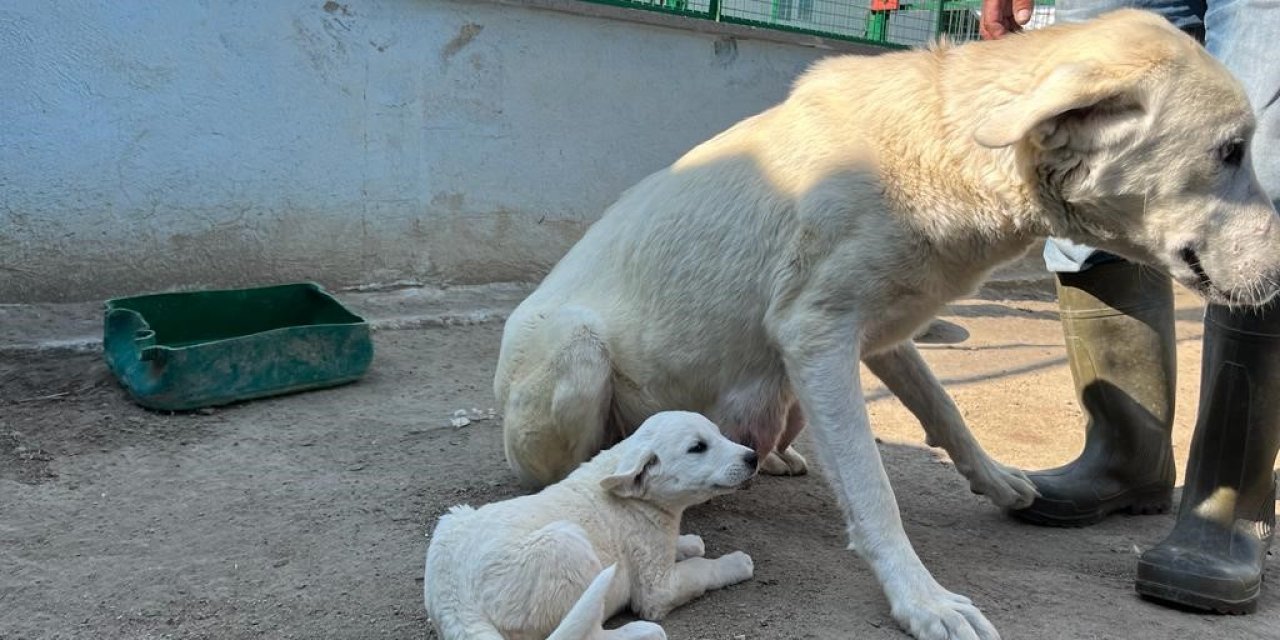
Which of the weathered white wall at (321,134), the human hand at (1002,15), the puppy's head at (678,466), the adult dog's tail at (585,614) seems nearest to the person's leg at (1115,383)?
the human hand at (1002,15)

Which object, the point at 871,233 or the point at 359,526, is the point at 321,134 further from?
the point at 871,233

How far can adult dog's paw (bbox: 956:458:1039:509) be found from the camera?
293cm

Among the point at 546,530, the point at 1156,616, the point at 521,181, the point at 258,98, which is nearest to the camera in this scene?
the point at 546,530

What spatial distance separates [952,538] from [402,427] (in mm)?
1842

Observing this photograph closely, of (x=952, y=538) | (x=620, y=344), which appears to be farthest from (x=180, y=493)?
(x=952, y=538)

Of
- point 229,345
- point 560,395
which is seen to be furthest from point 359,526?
point 229,345

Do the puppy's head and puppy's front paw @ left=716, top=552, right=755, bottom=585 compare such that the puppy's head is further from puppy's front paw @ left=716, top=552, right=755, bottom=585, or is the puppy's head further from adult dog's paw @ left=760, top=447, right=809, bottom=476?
adult dog's paw @ left=760, top=447, right=809, bottom=476

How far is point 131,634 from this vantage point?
7.06ft

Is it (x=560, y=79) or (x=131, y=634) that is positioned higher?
(x=560, y=79)

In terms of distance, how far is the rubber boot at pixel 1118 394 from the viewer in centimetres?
298

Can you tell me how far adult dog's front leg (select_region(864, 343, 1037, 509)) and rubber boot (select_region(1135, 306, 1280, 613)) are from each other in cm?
46

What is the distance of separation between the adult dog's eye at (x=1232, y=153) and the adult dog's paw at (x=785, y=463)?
1.58 meters

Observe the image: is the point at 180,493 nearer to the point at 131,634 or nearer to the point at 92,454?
the point at 92,454

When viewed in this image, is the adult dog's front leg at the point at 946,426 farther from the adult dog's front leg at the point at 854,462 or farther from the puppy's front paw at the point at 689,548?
the puppy's front paw at the point at 689,548
